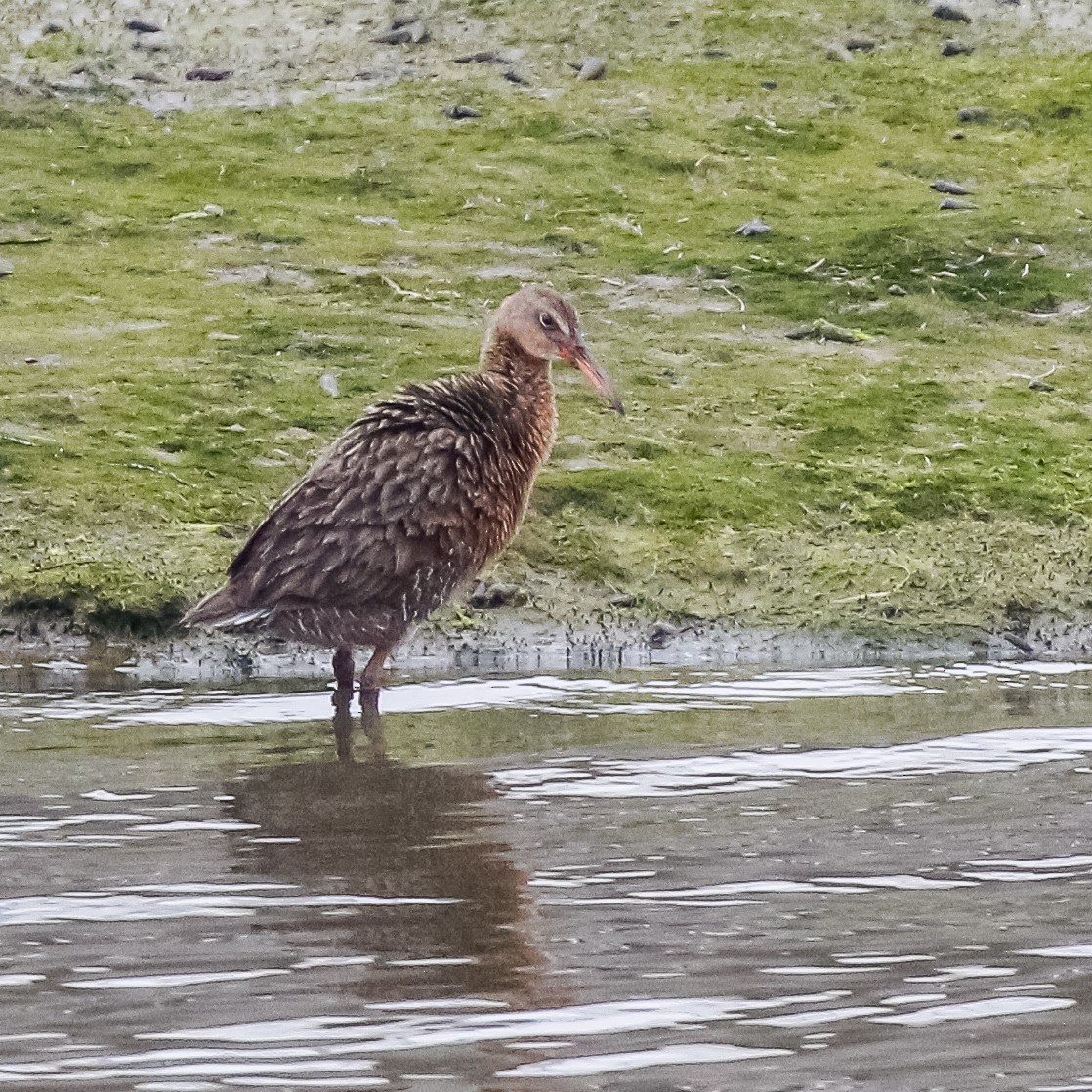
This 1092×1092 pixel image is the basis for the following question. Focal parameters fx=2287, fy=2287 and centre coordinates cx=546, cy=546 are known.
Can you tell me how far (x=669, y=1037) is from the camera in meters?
3.86

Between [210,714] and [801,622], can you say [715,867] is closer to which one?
[210,714]

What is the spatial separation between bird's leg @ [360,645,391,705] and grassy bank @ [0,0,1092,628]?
98cm

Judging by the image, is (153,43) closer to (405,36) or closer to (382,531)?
(405,36)

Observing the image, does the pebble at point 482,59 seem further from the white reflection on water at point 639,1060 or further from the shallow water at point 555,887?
the white reflection on water at point 639,1060

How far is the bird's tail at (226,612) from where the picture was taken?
7605 millimetres

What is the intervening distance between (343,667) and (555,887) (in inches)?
114

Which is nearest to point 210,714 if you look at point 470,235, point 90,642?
point 90,642

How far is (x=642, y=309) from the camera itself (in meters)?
11.3

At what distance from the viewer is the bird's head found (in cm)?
853

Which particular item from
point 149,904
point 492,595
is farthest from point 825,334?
point 149,904

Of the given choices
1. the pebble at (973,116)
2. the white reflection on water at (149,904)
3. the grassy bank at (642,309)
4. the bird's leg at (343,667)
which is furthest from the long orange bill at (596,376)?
the pebble at (973,116)

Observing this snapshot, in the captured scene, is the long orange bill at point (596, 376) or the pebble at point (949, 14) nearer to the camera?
the long orange bill at point (596, 376)

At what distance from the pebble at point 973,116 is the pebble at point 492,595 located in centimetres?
712

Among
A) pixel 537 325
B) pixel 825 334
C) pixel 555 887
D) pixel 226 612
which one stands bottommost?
pixel 555 887
